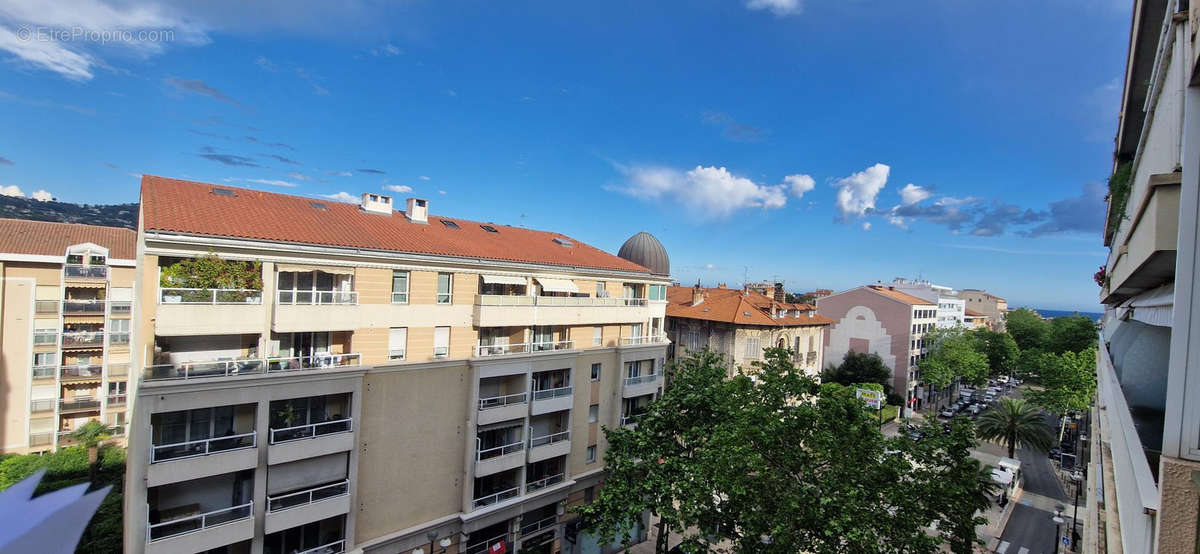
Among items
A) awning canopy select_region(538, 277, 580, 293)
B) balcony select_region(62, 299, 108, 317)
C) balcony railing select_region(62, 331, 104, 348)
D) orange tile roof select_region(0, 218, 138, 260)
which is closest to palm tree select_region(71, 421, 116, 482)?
balcony railing select_region(62, 331, 104, 348)

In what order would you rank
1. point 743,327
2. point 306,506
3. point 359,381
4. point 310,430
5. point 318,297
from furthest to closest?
point 743,327 → point 359,381 → point 318,297 → point 310,430 → point 306,506

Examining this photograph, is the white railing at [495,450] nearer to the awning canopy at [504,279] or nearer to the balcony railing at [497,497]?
the balcony railing at [497,497]

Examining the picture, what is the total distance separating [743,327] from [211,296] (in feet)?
110

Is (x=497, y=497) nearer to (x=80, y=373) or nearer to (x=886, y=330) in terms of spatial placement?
(x=80, y=373)

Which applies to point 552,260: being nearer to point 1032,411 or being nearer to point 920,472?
point 920,472

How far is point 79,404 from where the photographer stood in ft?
98.7

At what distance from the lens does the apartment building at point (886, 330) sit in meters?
53.0

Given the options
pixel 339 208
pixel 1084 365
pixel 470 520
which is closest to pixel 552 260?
pixel 339 208

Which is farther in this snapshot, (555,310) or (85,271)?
(85,271)

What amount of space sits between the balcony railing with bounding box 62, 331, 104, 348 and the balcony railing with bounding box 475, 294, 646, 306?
29.4 metres

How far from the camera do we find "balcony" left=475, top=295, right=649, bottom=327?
19.6 meters

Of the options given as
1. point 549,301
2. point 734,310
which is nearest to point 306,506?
point 549,301

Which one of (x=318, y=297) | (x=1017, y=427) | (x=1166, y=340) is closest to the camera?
(x=1166, y=340)

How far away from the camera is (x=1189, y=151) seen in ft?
8.35
